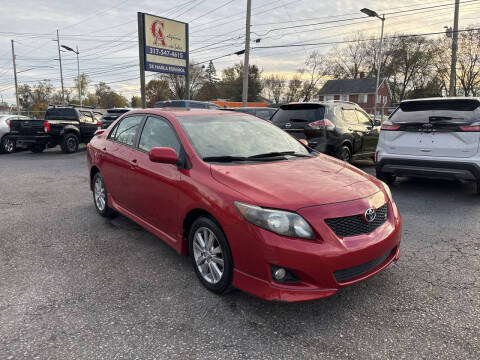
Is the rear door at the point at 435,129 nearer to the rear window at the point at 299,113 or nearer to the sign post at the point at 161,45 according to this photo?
the rear window at the point at 299,113

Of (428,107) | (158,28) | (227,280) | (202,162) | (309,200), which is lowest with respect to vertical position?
(227,280)

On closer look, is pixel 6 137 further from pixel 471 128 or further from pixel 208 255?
pixel 471 128

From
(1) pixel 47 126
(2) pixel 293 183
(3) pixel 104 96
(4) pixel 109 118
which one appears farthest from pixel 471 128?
(3) pixel 104 96

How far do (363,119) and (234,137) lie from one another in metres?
6.35

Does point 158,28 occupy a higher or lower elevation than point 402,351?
higher

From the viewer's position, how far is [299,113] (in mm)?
7926

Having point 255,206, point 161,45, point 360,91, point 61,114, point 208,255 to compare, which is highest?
point 360,91

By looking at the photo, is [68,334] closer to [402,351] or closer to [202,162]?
[202,162]

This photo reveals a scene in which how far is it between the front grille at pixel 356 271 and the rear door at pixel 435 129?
12.9 ft

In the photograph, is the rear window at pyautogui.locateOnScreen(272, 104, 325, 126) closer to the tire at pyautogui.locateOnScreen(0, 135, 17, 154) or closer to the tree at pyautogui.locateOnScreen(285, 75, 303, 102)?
the tire at pyautogui.locateOnScreen(0, 135, 17, 154)

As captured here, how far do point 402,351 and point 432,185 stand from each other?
231 inches

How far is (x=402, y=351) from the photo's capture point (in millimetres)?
2309

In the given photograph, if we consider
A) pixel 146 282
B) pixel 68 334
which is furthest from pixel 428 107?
pixel 68 334

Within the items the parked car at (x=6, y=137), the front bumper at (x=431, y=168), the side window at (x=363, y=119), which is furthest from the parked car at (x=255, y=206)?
the parked car at (x=6, y=137)
